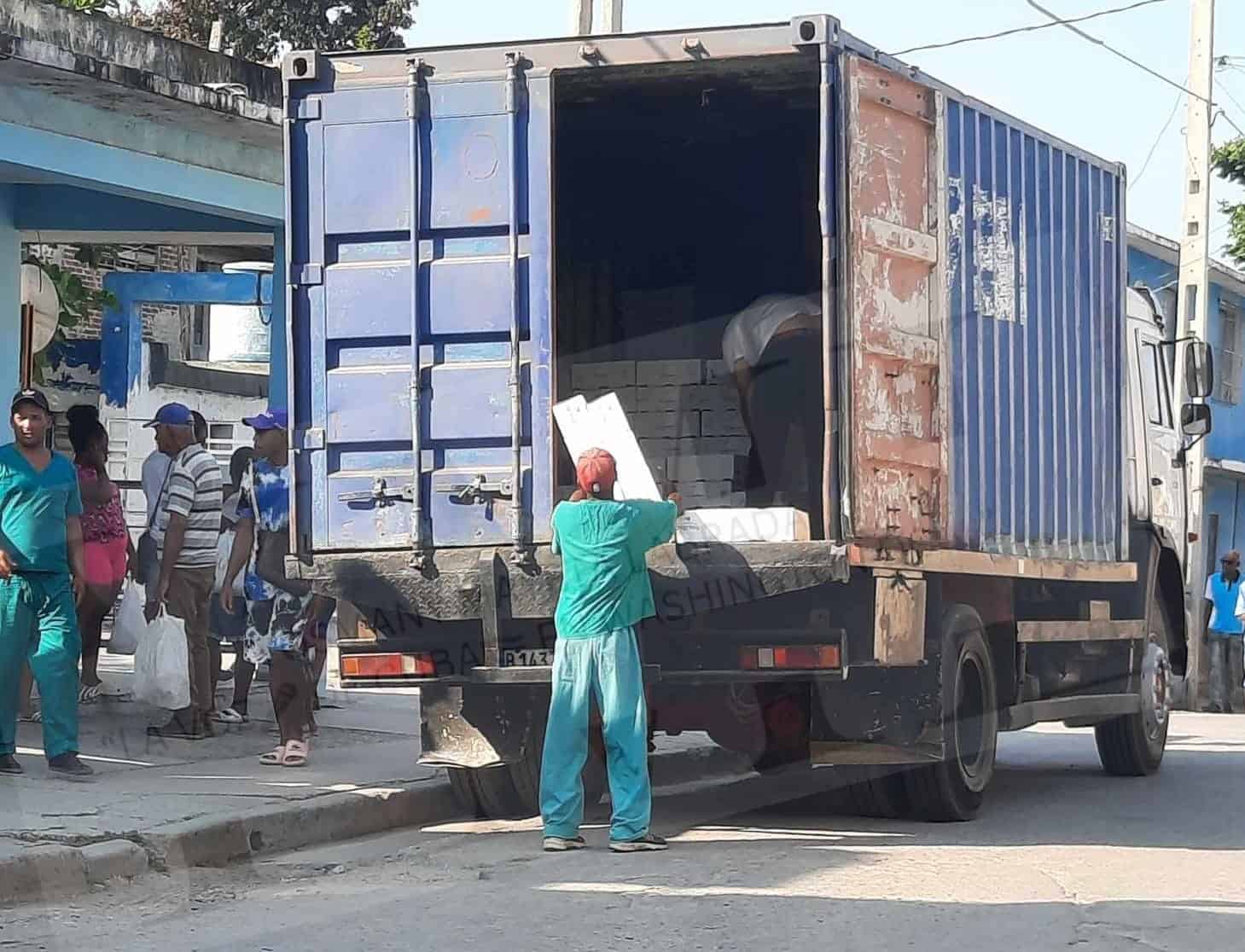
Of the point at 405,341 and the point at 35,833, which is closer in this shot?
the point at 35,833

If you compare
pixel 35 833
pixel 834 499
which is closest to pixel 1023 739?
pixel 834 499

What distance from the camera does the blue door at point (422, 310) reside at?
8.55m

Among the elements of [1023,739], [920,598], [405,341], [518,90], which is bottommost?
[1023,739]

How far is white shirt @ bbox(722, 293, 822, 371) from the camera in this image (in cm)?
958

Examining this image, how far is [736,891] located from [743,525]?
175 centimetres

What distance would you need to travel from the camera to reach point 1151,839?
8.99 metres

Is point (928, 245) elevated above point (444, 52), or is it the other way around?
point (444, 52)

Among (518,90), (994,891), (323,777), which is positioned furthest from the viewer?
(323,777)

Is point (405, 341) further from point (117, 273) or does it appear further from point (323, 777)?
point (117, 273)

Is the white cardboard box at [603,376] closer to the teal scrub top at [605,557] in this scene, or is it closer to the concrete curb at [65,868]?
the teal scrub top at [605,557]

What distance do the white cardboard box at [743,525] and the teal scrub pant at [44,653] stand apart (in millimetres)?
2961

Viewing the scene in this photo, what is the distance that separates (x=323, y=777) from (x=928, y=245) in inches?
152

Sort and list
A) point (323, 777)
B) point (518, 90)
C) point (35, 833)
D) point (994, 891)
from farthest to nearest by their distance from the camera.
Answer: point (323, 777) < point (518, 90) < point (35, 833) < point (994, 891)

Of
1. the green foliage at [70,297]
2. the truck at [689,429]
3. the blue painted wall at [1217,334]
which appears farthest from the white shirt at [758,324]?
the blue painted wall at [1217,334]
